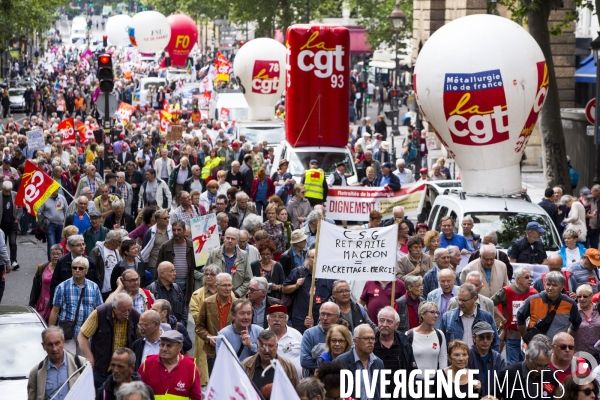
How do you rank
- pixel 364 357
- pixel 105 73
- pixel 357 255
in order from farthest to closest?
pixel 105 73 → pixel 357 255 → pixel 364 357

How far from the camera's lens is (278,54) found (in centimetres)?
4012

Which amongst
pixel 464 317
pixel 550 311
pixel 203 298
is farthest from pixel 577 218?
pixel 203 298

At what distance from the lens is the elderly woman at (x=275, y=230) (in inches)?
651

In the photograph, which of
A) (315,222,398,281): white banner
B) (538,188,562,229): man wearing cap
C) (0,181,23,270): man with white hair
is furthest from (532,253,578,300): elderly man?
(0,181,23,270): man with white hair

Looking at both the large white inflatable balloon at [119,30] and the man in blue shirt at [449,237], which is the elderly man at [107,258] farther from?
the large white inflatable balloon at [119,30]

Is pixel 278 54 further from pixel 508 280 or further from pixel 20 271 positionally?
pixel 508 280

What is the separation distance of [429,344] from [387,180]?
1181 centimetres

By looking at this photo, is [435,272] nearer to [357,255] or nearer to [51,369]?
[357,255]

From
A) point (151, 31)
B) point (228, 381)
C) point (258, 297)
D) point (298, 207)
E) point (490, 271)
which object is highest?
point (151, 31)

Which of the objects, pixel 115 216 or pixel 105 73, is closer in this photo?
pixel 115 216

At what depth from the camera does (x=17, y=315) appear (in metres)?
11.6

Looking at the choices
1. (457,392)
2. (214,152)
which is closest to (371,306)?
(457,392)

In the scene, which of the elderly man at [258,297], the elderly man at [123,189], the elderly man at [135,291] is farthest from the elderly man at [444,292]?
the elderly man at [123,189]

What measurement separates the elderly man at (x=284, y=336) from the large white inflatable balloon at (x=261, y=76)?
28884 millimetres
